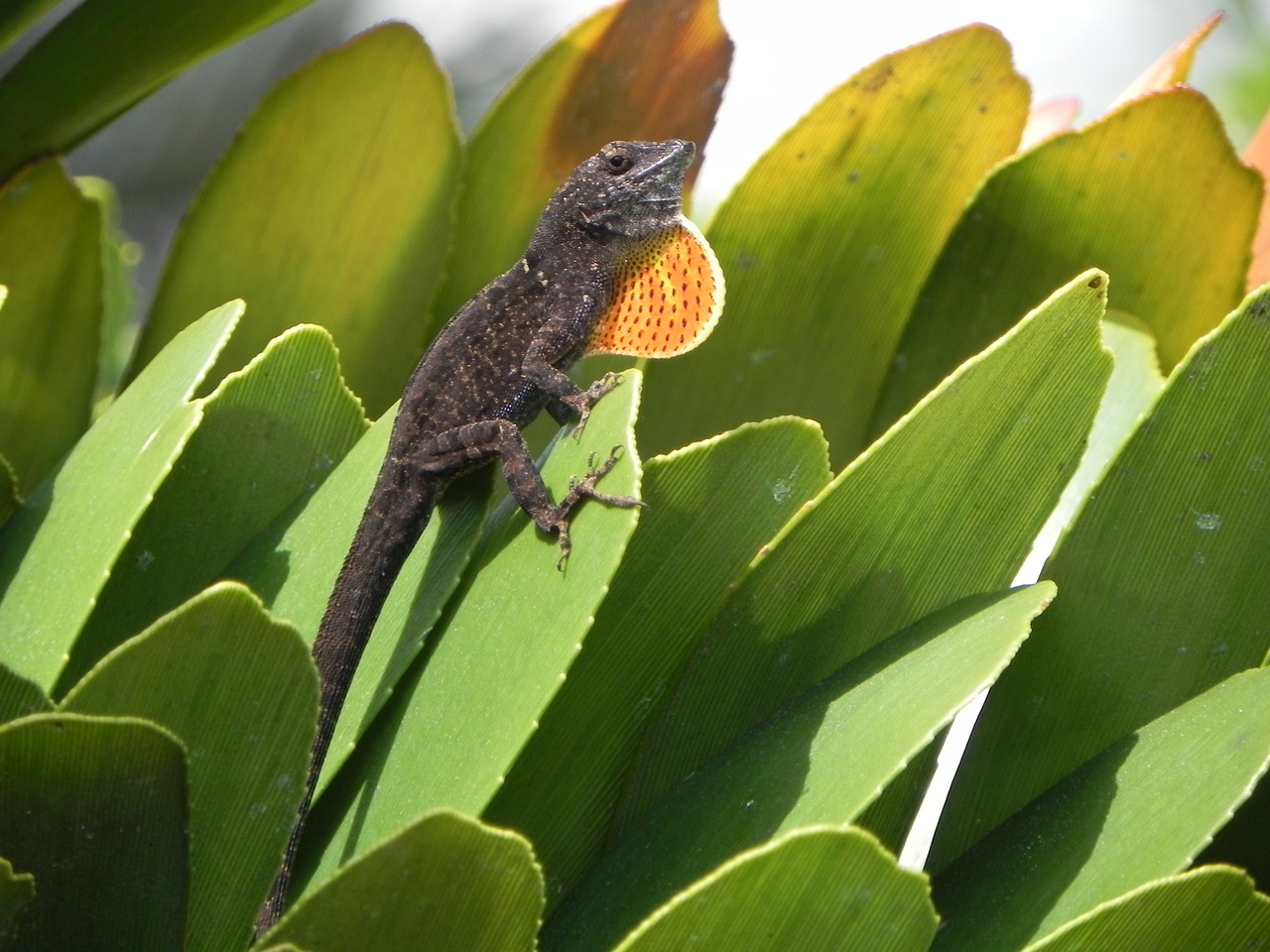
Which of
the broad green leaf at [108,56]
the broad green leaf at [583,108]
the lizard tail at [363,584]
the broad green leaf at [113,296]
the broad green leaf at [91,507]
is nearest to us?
the broad green leaf at [91,507]

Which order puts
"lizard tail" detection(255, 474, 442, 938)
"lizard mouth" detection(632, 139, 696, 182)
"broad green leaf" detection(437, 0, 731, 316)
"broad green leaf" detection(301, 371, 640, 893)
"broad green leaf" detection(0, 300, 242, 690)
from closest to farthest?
"broad green leaf" detection(301, 371, 640, 893)
"broad green leaf" detection(0, 300, 242, 690)
"lizard tail" detection(255, 474, 442, 938)
"broad green leaf" detection(437, 0, 731, 316)
"lizard mouth" detection(632, 139, 696, 182)

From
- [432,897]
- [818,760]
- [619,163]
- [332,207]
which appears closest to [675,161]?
[619,163]

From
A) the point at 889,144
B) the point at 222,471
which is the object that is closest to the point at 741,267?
the point at 889,144

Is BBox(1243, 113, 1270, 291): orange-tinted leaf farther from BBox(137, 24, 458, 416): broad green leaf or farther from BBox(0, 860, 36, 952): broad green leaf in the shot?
BBox(0, 860, 36, 952): broad green leaf

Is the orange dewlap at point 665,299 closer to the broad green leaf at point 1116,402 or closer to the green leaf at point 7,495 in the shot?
the broad green leaf at point 1116,402

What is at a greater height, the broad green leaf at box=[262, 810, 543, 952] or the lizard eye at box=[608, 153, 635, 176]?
the lizard eye at box=[608, 153, 635, 176]

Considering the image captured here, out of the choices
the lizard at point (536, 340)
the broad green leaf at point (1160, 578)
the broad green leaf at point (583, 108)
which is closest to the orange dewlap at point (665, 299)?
the lizard at point (536, 340)

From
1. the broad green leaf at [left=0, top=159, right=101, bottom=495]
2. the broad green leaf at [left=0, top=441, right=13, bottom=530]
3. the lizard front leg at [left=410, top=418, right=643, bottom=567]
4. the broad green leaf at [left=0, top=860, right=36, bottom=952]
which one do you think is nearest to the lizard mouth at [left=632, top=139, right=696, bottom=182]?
the lizard front leg at [left=410, top=418, right=643, bottom=567]
